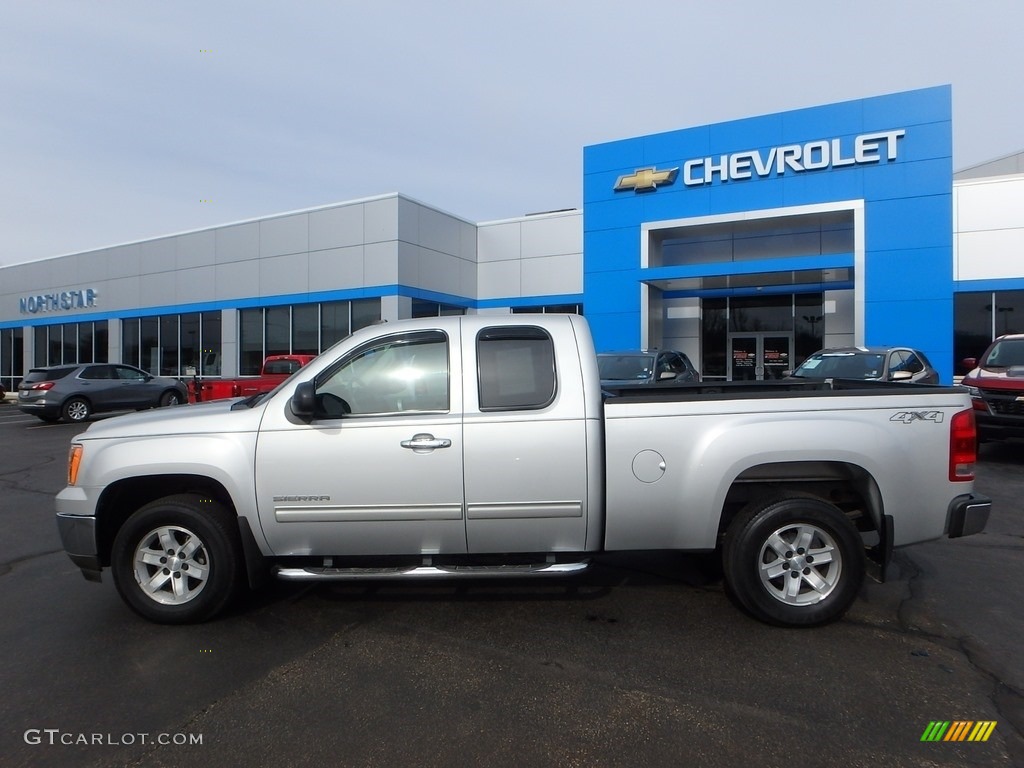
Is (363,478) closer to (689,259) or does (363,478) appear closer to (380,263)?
(380,263)

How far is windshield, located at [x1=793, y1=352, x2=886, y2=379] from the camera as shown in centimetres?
1110

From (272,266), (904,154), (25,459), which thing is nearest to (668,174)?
(904,154)

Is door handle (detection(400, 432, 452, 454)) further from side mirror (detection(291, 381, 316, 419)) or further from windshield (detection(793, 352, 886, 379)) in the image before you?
windshield (detection(793, 352, 886, 379))

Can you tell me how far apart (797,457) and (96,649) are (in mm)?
4269

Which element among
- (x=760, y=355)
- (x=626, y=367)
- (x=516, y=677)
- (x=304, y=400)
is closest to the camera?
(x=516, y=677)

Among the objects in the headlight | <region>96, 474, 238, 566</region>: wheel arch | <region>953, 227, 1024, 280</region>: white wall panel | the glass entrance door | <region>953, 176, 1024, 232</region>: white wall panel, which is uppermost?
<region>953, 176, 1024, 232</region>: white wall panel

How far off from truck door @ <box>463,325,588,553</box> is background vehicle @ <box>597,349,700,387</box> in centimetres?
707

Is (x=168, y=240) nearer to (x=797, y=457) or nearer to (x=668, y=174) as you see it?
(x=668, y=174)

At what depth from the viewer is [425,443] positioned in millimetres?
3928

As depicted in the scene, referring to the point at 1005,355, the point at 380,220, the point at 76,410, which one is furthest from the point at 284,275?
the point at 1005,355

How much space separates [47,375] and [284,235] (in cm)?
847

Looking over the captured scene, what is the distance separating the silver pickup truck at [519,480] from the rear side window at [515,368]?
0.02 meters

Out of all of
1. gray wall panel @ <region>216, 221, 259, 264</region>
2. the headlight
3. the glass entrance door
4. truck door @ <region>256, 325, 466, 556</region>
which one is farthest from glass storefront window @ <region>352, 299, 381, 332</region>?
truck door @ <region>256, 325, 466, 556</region>

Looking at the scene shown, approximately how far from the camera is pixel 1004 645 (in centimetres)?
378
